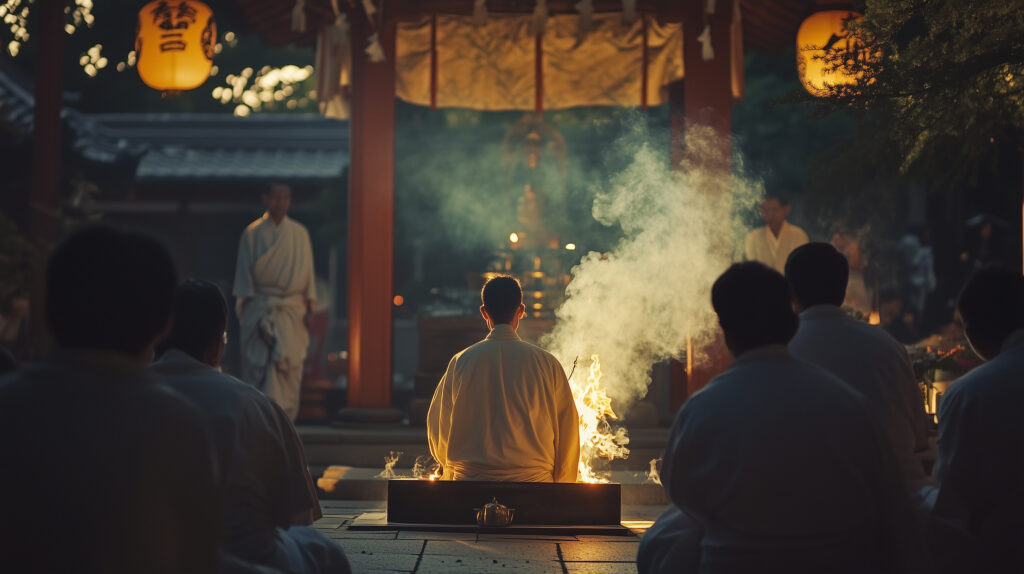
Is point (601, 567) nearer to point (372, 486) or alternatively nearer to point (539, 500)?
point (539, 500)

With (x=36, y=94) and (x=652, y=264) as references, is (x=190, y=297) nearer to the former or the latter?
(x=652, y=264)

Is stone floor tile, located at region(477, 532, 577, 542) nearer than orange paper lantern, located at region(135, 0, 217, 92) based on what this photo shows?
Yes

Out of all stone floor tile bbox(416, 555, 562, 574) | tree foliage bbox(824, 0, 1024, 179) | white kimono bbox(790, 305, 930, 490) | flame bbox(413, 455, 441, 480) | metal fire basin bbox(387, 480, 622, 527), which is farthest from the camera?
flame bbox(413, 455, 441, 480)

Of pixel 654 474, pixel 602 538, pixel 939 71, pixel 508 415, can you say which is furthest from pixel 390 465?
pixel 939 71

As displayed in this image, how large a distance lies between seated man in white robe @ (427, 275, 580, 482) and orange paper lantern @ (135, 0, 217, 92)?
16.8 feet

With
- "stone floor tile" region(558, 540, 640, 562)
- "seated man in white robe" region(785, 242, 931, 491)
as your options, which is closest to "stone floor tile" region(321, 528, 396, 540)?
"stone floor tile" region(558, 540, 640, 562)

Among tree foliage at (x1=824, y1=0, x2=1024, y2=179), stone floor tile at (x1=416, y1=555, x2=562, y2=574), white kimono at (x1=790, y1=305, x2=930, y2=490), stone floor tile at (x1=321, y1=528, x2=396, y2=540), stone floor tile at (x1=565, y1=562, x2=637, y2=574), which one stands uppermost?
tree foliage at (x1=824, y1=0, x2=1024, y2=179)

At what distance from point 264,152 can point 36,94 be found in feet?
29.9

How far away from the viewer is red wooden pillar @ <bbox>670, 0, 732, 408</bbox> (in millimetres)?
9789

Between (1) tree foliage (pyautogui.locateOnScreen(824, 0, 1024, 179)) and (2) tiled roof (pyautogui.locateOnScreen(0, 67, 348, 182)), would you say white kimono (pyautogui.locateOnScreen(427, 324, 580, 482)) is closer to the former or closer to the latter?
(1) tree foliage (pyautogui.locateOnScreen(824, 0, 1024, 179))

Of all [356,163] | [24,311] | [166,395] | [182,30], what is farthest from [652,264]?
[166,395]

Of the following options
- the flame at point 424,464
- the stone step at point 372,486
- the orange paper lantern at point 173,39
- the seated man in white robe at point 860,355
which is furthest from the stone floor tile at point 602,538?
the orange paper lantern at point 173,39

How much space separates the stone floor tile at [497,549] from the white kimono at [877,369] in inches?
71.4

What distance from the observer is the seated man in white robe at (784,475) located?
316cm
